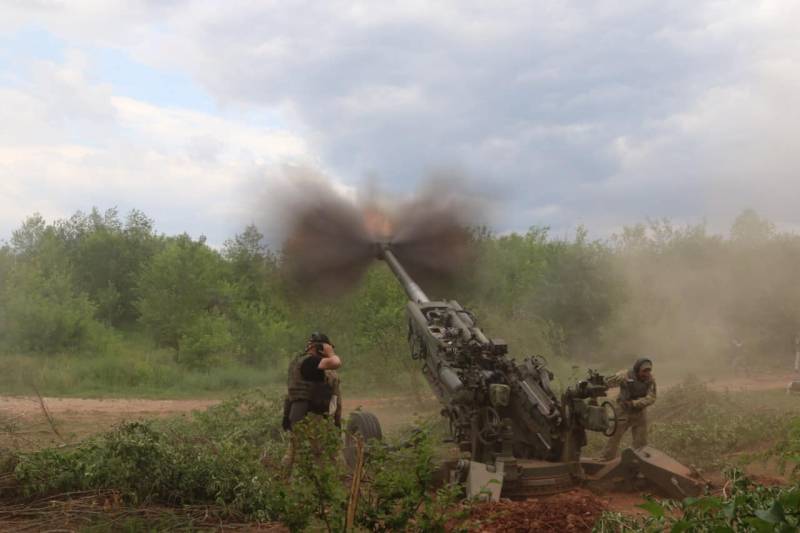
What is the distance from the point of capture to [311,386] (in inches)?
322

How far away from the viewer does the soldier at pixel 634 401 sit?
8758 millimetres

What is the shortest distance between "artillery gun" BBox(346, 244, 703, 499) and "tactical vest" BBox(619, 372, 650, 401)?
33.6 inches

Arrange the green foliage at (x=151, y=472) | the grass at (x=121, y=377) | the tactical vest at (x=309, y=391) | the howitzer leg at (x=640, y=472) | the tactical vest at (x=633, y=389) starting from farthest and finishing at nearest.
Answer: the grass at (x=121, y=377) < the tactical vest at (x=633, y=389) < the tactical vest at (x=309, y=391) < the howitzer leg at (x=640, y=472) < the green foliage at (x=151, y=472)

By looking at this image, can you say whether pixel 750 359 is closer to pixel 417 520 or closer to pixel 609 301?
pixel 609 301

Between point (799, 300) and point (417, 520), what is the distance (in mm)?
25482

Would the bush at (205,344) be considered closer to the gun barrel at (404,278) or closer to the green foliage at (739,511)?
the gun barrel at (404,278)

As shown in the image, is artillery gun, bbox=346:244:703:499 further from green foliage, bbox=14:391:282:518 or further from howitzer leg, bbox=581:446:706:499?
green foliage, bbox=14:391:282:518

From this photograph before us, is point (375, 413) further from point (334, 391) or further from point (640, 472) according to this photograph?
point (640, 472)

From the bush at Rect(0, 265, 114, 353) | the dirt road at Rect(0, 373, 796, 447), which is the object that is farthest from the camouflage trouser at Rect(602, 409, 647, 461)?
the bush at Rect(0, 265, 114, 353)

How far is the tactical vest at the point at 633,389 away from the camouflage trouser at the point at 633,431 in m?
0.18

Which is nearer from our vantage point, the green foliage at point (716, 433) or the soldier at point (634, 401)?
the soldier at point (634, 401)

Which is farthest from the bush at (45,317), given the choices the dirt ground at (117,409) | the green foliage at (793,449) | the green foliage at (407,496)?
the green foliage at (793,449)

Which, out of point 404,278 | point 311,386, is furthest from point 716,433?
point 311,386

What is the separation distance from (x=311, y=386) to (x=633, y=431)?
3.80 meters
